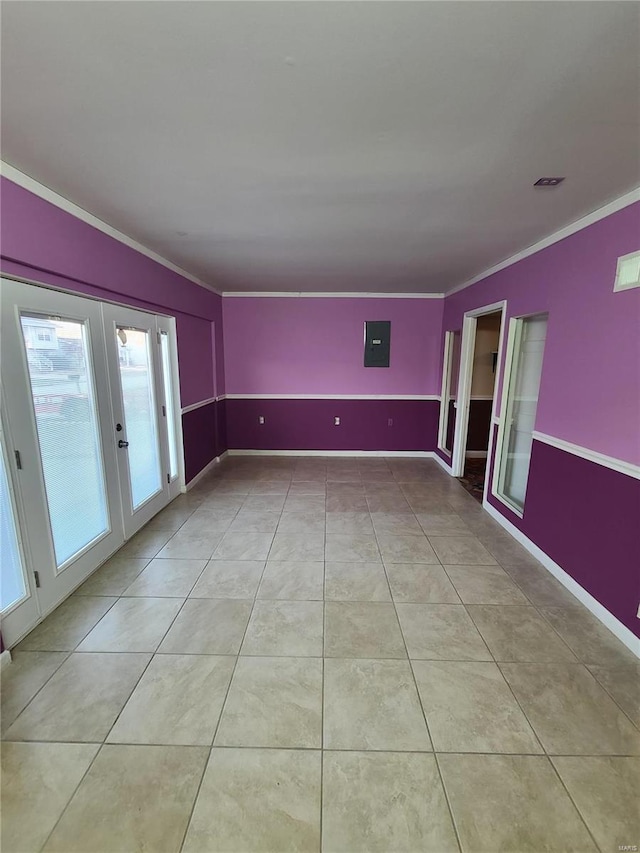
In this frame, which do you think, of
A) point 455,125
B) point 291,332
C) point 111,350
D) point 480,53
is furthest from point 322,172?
point 291,332

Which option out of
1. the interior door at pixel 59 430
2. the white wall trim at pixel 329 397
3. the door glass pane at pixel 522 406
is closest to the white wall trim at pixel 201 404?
the white wall trim at pixel 329 397

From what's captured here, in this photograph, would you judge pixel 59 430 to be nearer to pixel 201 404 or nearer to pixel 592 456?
pixel 201 404

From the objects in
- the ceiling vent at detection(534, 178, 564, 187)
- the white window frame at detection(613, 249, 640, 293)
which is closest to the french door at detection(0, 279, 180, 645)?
the ceiling vent at detection(534, 178, 564, 187)

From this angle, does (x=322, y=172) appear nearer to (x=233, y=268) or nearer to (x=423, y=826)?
(x=233, y=268)

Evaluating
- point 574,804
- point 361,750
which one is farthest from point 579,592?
point 361,750

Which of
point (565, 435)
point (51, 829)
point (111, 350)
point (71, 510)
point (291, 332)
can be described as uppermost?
point (291, 332)

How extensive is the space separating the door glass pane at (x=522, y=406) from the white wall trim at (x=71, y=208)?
3.50 meters

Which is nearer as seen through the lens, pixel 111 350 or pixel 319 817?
pixel 319 817

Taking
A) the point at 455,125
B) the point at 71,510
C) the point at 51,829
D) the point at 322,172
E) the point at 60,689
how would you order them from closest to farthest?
the point at 51,829 → the point at 455,125 → the point at 60,689 → the point at 322,172 → the point at 71,510

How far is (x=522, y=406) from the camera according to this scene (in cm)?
338

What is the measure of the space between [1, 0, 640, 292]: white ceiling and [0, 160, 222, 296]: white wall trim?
5 cm

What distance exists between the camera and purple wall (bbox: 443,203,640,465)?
80.7 inches

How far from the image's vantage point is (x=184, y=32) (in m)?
1.03

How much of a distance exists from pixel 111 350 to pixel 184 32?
2.20 m
